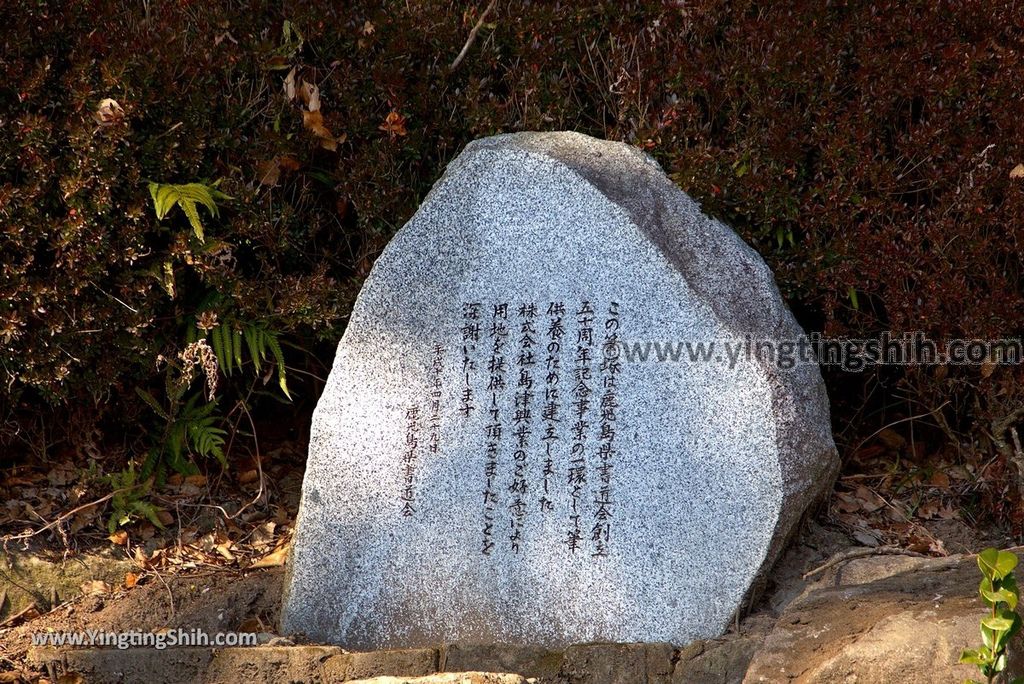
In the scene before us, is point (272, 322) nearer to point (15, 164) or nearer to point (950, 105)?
point (15, 164)

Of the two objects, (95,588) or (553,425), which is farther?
(95,588)

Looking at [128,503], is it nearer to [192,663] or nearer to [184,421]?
[184,421]

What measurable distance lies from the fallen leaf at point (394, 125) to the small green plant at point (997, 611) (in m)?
3.29

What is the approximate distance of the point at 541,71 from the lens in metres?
5.02

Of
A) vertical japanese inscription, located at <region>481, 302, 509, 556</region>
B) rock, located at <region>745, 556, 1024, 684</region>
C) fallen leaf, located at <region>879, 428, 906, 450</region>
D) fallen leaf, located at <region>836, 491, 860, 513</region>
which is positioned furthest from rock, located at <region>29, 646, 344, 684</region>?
fallen leaf, located at <region>879, 428, 906, 450</region>

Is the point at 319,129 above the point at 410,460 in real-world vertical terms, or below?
above

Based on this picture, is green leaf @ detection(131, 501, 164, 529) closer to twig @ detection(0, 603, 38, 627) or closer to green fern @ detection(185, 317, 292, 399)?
twig @ detection(0, 603, 38, 627)

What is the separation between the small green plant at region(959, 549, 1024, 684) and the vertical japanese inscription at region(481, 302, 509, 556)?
183 centimetres

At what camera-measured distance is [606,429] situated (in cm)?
386

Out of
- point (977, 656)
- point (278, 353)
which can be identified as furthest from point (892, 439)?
point (278, 353)

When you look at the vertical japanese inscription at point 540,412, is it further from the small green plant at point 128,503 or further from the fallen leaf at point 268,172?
the small green plant at point 128,503

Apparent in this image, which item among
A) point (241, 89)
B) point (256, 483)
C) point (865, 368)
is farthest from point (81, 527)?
point (865, 368)

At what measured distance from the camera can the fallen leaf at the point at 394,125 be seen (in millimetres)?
4900

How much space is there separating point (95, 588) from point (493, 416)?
6.40ft
